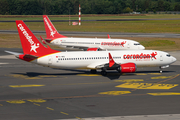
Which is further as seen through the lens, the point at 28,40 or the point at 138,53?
the point at 138,53

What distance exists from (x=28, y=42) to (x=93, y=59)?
37.9 feet

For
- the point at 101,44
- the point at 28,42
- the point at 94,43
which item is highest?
the point at 28,42

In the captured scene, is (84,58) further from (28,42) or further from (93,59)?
(28,42)

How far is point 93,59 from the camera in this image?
160ft

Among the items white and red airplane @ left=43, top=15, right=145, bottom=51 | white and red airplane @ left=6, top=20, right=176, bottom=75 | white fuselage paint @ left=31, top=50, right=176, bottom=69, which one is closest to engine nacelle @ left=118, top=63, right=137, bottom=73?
white and red airplane @ left=6, top=20, right=176, bottom=75

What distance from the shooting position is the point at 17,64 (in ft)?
202

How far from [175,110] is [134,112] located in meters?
4.65

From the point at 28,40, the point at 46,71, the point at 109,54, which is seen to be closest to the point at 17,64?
the point at 46,71

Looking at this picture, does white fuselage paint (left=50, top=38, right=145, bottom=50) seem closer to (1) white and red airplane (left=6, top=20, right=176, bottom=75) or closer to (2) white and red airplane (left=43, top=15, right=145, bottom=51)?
(2) white and red airplane (left=43, top=15, right=145, bottom=51)

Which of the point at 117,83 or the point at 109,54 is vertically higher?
the point at 109,54

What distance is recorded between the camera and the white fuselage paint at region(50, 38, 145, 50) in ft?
244

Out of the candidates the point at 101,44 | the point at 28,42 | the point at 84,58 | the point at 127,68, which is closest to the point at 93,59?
the point at 84,58

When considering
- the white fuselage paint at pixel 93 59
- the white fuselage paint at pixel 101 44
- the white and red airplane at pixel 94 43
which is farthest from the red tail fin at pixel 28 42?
the white fuselage paint at pixel 101 44

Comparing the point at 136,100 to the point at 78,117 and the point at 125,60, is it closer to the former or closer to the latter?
the point at 78,117
